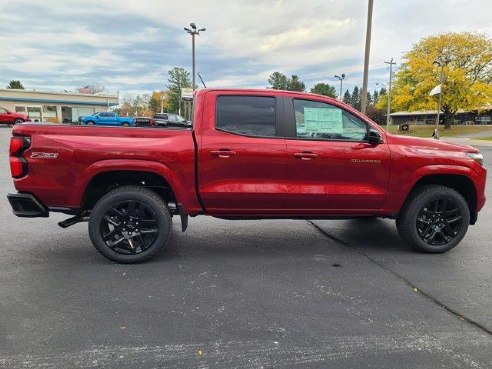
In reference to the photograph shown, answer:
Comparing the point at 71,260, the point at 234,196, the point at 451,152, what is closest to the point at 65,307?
the point at 71,260

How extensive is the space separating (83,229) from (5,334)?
9.91ft

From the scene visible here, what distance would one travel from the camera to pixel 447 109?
5166cm

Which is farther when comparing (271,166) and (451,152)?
(451,152)

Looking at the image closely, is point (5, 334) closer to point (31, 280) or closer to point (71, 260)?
point (31, 280)

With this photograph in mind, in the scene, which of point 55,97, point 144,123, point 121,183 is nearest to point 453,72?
point 144,123

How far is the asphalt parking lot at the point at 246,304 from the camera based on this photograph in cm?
289

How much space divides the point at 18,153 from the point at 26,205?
0.55m

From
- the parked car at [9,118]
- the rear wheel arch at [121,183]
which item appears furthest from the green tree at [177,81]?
the rear wheel arch at [121,183]

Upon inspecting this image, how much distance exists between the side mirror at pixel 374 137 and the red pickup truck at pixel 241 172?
0.05ft

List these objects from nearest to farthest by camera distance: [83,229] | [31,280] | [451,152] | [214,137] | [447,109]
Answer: [31,280] → [214,137] → [451,152] → [83,229] → [447,109]

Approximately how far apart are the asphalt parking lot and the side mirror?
53.2 inches

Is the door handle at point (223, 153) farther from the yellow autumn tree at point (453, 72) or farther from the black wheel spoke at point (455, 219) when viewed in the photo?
the yellow autumn tree at point (453, 72)

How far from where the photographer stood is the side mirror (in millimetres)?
4809

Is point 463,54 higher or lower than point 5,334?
higher
